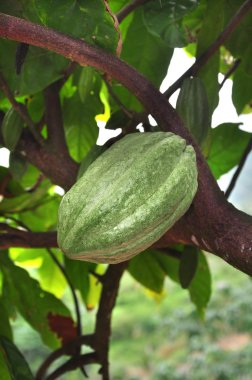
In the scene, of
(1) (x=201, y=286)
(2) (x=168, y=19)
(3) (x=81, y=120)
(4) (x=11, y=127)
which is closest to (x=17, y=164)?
(4) (x=11, y=127)

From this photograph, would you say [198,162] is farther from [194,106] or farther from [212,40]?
[212,40]

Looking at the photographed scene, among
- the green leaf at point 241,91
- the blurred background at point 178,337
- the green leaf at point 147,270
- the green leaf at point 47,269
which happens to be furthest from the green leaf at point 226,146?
the blurred background at point 178,337

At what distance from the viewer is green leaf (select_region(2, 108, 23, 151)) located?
37.5 inches

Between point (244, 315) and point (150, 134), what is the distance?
523 centimetres

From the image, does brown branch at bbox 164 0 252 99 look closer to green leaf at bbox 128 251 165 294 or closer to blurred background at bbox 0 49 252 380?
green leaf at bbox 128 251 165 294

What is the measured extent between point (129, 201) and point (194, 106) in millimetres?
233

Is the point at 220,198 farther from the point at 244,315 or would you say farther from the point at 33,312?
the point at 244,315

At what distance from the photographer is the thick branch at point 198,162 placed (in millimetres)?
636

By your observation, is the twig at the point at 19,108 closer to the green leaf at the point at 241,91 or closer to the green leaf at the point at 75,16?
the green leaf at the point at 75,16

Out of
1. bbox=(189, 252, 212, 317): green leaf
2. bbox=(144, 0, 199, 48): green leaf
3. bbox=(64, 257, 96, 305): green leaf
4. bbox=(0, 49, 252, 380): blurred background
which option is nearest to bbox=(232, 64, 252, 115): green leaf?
bbox=(144, 0, 199, 48): green leaf

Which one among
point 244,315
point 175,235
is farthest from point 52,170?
point 244,315

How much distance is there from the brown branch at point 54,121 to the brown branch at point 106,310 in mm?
239

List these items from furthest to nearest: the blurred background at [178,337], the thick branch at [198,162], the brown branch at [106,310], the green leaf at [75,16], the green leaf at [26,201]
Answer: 1. the blurred background at [178,337]
2. the green leaf at [26,201]
3. the brown branch at [106,310]
4. the green leaf at [75,16]
5. the thick branch at [198,162]

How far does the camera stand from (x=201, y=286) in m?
1.32
